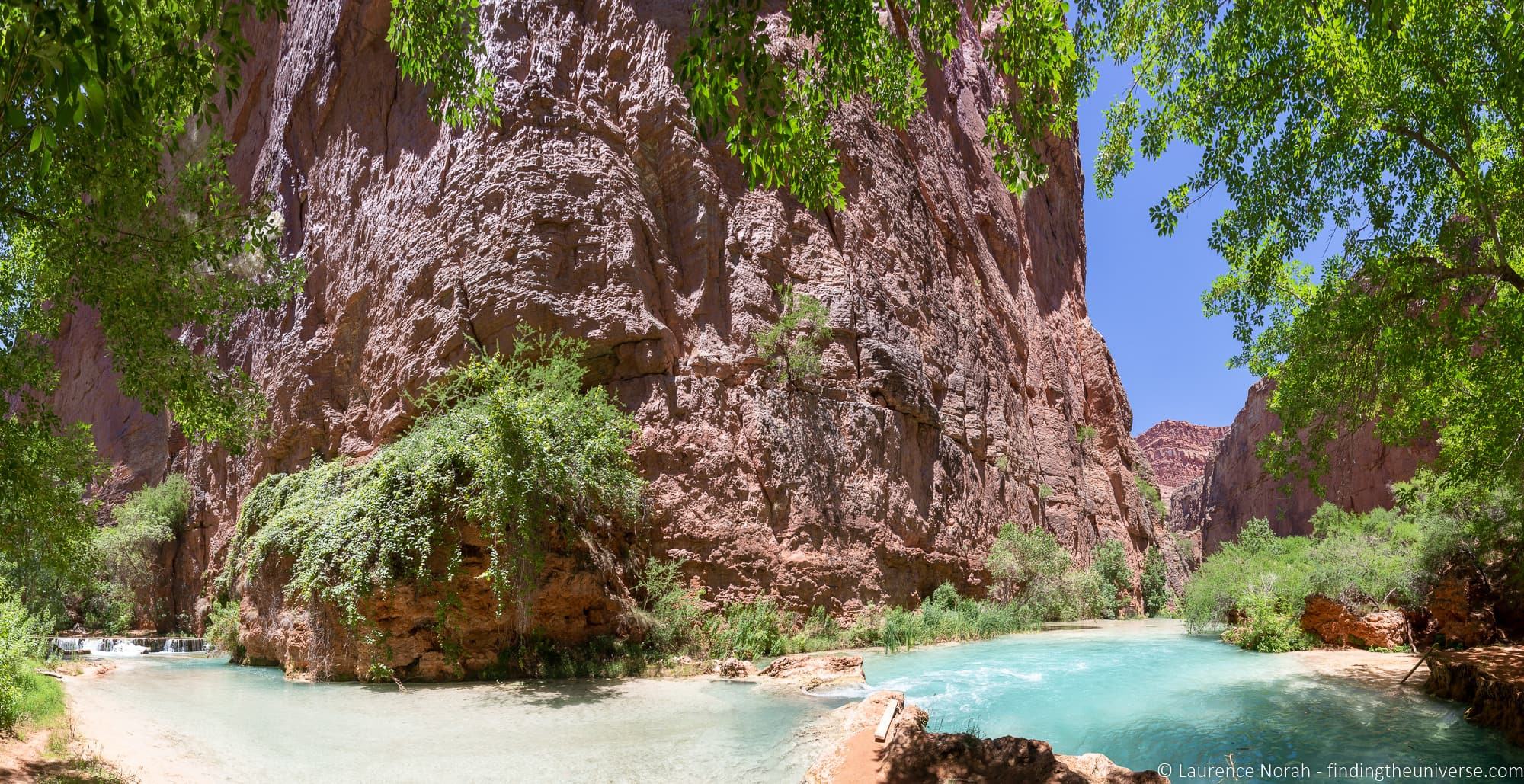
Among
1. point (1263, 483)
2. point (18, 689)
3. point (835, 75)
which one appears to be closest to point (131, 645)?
point (18, 689)

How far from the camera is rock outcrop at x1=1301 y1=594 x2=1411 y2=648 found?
13.2 m

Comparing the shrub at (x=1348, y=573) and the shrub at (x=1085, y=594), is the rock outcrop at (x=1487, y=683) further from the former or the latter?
the shrub at (x=1085, y=594)

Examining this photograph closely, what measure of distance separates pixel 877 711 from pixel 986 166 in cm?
2991

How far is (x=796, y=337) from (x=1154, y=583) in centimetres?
2467

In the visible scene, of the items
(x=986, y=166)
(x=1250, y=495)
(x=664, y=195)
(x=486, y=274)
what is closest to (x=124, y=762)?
(x=486, y=274)

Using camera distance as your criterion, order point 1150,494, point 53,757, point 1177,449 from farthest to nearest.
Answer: point 1177,449
point 1150,494
point 53,757

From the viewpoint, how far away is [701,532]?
54.0ft

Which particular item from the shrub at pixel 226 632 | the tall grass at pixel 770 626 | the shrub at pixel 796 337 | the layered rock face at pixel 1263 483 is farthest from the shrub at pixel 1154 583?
the shrub at pixel 226 632

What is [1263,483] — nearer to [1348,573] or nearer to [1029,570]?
[1029,570]

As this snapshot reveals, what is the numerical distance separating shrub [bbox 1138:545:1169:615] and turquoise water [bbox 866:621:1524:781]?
2077cm

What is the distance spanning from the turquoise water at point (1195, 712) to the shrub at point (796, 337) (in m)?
7.09

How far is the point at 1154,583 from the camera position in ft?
112

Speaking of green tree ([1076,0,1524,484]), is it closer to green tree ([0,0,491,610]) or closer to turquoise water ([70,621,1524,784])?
turquoise water ([70,621,1524,784])

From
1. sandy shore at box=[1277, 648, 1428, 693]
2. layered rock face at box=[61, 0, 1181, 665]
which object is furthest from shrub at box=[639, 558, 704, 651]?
sandy shore at box=[1277, 648, 1428, 693]
